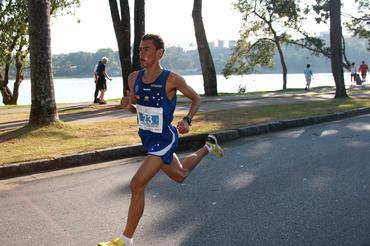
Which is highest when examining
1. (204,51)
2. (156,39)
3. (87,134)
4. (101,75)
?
(204,51)

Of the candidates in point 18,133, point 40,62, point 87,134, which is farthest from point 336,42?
point 18,133

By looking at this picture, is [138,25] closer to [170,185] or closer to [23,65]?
[170,185]

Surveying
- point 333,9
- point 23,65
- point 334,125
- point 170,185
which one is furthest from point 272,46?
point 170,185

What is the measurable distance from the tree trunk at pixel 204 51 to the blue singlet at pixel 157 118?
58.3 feet

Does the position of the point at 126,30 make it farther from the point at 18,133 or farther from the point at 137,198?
the point at 137,198

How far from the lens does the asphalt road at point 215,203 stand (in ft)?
14.1

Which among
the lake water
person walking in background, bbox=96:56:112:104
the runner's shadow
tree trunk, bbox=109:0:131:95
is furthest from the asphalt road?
the lake water

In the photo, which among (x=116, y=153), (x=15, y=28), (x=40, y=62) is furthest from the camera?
(x=15, y=28)

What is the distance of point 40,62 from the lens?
30.5 feet

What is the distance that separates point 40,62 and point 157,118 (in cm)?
585

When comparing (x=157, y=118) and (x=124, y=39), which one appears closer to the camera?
(x=157, y=118)

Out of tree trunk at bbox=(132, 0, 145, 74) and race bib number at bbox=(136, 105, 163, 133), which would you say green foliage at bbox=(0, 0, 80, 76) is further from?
race bib number at bbox=(136, 105, 163, 133)

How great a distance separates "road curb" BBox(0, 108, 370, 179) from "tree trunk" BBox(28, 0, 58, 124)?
2.17 meters

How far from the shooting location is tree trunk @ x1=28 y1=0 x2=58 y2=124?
9250 millimetres
